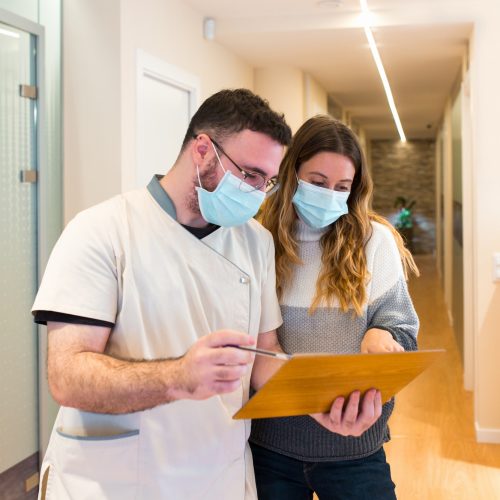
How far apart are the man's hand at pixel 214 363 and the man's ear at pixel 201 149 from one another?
484 millimetres

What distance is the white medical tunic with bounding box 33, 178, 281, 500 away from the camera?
1351 millimetres

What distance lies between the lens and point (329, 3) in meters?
4.23

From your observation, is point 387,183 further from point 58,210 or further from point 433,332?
point 58,210

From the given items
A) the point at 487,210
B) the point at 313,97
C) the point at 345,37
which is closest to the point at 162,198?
the point at 487,210

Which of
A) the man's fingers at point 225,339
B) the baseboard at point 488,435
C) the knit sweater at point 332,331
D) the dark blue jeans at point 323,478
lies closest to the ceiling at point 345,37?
the baseboard at point 488,435

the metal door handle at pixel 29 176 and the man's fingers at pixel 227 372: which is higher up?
the metal door handle at pixel 29 176

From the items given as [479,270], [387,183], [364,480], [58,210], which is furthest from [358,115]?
[364,480]

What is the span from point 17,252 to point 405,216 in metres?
12.3

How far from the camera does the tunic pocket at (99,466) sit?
1368 mm

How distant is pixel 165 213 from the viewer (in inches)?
58.0

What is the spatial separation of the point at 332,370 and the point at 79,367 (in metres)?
0.42

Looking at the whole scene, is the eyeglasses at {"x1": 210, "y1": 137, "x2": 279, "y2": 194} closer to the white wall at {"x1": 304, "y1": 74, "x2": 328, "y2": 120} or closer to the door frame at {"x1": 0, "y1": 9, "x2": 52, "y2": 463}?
the door frame at {"x1": 0, "y1": 9, "x2": 52, "y2": 463}

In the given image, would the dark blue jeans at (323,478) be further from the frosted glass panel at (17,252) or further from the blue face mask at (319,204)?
the frosted glass panel at (17,252)

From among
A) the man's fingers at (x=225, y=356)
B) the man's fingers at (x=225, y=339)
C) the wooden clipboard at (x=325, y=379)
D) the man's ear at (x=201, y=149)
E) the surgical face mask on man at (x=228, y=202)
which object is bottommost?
the wooden clipboard at (x=325, y=379)
